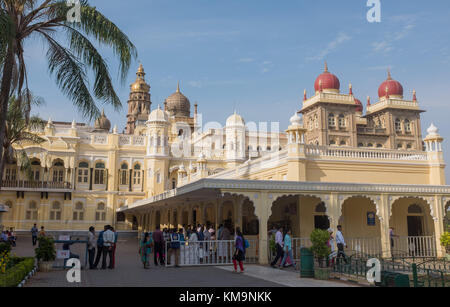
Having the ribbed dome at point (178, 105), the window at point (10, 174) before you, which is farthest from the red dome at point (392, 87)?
the window at point (10, 174)

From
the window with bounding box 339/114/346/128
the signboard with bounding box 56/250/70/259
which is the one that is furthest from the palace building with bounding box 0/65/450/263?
the signboard with bounding box 56/250/70/259

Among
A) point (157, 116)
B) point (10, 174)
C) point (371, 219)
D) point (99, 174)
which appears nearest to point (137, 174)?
point (99, 174)

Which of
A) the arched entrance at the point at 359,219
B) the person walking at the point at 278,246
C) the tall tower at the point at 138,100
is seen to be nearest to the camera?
the person walking at the point at 278,246

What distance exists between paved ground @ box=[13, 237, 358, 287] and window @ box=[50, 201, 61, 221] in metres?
29.6

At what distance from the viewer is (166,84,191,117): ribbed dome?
56812 millimetres

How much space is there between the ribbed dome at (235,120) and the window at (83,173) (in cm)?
1504

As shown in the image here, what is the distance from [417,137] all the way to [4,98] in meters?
50.3

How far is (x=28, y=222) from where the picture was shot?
38906 millimetres

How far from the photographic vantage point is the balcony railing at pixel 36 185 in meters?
38.5

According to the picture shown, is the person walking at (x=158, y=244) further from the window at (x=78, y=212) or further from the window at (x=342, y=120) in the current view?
the window at (x=342, y=120)

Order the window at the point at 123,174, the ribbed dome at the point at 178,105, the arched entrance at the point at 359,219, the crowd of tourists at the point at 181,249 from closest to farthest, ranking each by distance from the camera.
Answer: the crowd of tourists at the point at 181,249, the arched entrance at the point at 359,219, the window at the point at 123,174, the ribbed dome at the point at 178,105

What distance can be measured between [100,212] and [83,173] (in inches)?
161
